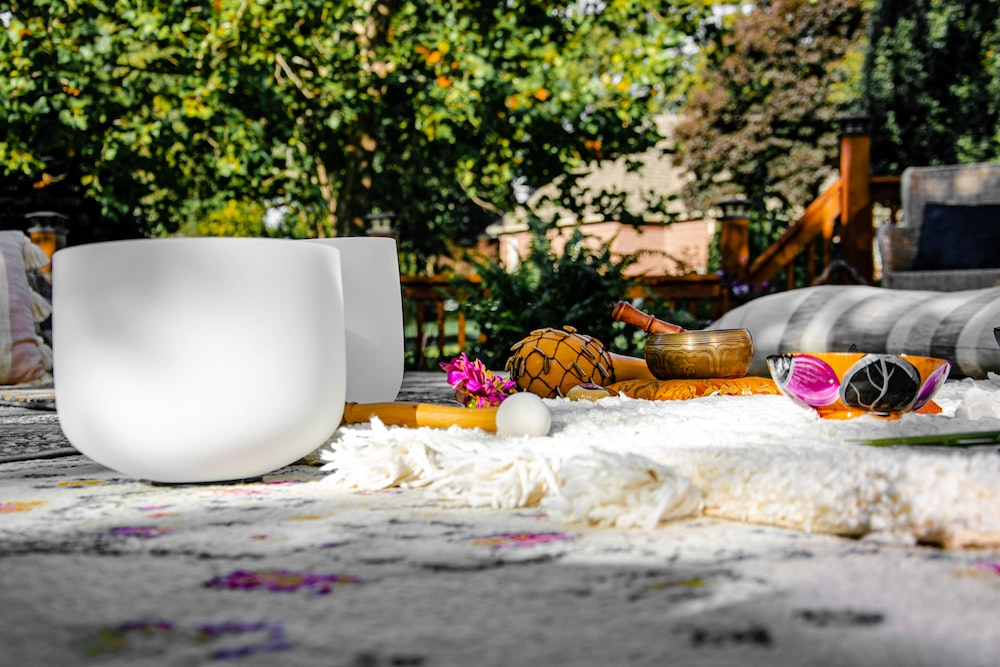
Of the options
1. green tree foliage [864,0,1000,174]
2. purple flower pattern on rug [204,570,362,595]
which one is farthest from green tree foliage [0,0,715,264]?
green tree foliage [864,0,1000,174]

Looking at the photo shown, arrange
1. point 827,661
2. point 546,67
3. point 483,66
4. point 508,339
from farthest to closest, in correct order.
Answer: point 546,67 → point 483,66 → point 508,339 → point 827,661

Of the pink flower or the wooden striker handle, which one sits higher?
the wooden striker handle

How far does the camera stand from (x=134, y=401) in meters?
1.07

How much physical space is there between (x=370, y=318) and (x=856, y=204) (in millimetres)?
4173

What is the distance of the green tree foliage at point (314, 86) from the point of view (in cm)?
463

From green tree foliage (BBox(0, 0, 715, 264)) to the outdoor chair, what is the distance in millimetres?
1557

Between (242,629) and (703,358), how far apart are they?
4.91 feet

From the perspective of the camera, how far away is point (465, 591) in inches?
28.1

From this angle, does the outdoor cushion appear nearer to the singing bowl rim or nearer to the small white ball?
the singing bowl rim

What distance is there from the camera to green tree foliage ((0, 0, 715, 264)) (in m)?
4.63

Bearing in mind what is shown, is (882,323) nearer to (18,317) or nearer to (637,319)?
(637,319)

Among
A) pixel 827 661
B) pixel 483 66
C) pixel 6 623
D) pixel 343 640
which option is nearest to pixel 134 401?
pixel 6 623

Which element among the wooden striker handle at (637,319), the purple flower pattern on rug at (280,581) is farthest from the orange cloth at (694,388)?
the purple flower pattern on rug at (280,581)

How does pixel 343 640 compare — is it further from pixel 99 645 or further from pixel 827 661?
pixel 827 661
